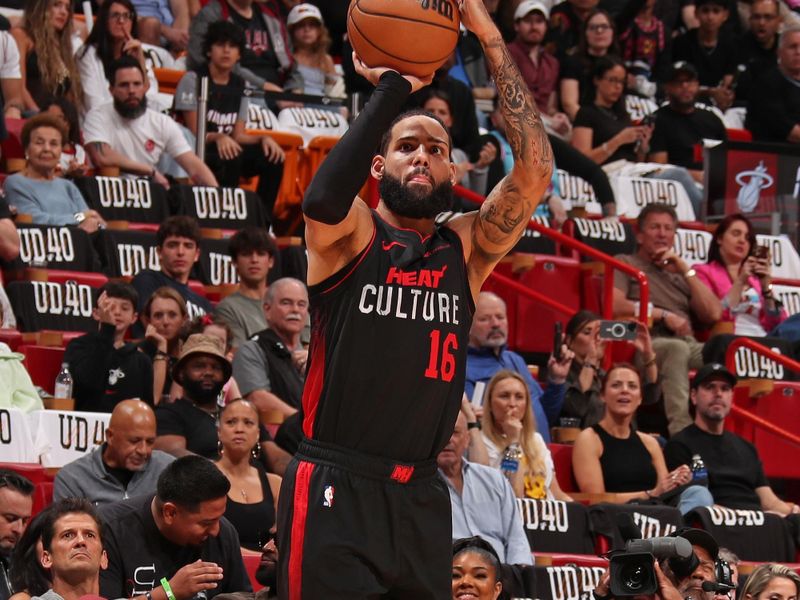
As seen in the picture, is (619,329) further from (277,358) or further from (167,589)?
(167,589)

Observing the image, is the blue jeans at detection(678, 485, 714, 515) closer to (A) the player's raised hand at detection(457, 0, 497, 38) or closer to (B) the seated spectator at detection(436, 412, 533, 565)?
(B) the seated spectator at detection(436, 412, 533, 565)

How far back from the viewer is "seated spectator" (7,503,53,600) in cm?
577

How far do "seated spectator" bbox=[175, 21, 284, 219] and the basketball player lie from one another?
21.8ft

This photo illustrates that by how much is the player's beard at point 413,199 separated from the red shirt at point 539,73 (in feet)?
30.1

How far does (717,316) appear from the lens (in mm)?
10523

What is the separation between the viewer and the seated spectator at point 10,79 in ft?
A: 34.5

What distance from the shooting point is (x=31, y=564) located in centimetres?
582

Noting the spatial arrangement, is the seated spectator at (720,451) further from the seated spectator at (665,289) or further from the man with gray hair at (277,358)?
the man with gray hair at (277,358)

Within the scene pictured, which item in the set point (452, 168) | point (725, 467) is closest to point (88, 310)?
point (725, 467)

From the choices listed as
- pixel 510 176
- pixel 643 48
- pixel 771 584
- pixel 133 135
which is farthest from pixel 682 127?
pixel 510 176

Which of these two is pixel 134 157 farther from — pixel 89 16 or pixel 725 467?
pixel 725 467

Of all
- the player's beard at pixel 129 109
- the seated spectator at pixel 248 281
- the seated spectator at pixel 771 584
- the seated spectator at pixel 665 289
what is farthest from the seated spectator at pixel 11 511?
the seated spectator at pixel 665 289

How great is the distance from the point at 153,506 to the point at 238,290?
3.09 metres

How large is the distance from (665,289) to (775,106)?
4100 mm
